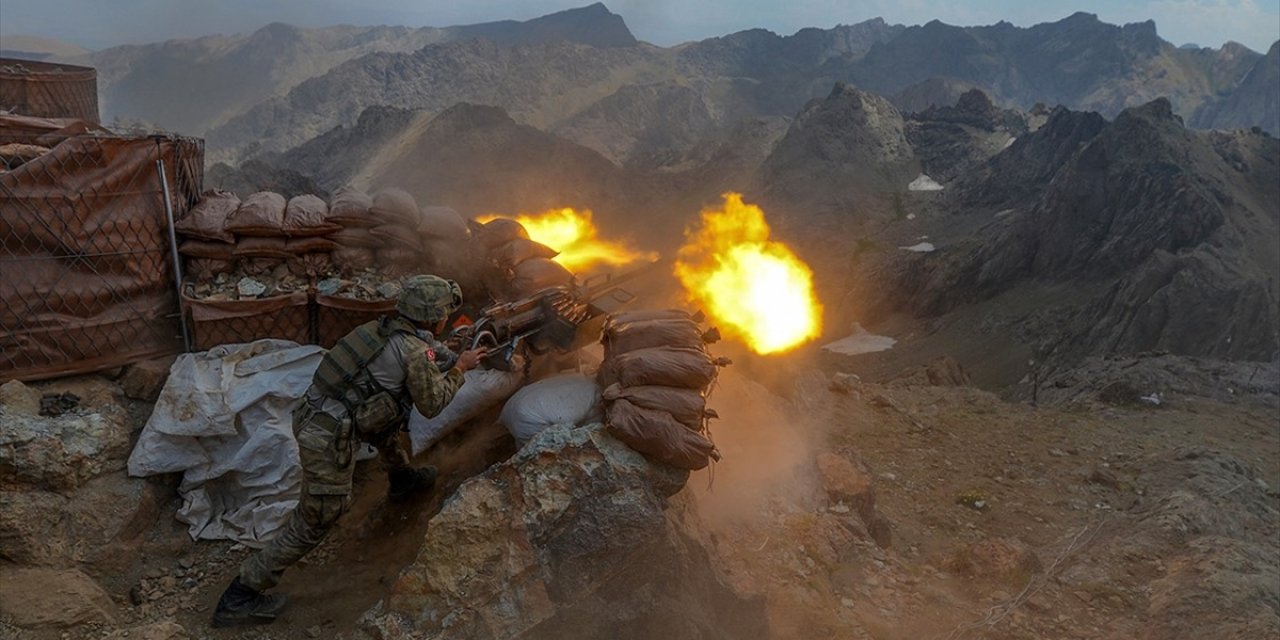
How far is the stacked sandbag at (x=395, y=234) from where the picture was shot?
7398 mm

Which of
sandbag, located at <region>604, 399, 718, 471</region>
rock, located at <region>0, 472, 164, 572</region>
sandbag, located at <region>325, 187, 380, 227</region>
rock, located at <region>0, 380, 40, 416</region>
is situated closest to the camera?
sandbag, located at <region>604, 399, 718, 471</region>

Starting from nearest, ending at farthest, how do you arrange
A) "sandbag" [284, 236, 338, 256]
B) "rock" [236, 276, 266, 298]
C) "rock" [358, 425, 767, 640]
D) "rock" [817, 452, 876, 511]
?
"rock" [358, 425, 767, 640] → "rock" [236, 276, 266, 298] → "sandbag" [284, 236, 338, 256] → "rock" [817, 452, 876, 511]

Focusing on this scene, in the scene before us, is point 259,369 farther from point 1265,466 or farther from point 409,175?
point 409,175

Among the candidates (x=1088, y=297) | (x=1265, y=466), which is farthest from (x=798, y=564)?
(x=1088, y=297)

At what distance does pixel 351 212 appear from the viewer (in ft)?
23.9

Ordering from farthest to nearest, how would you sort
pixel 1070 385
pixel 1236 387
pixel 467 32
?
pixel 467 32, pixel 1070 385, pixel 1236 387

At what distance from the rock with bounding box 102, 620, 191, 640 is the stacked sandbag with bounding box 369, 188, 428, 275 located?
3.79 m

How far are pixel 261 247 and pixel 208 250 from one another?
0.46 m

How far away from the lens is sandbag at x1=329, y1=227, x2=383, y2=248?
24.0 feet

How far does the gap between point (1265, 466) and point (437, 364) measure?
1489 centimetres

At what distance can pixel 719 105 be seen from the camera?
347ft

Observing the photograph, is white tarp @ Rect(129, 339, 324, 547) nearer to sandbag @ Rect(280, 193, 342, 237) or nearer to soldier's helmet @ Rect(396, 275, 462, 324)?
sandbag @ Rect(280, 193, 342, 237)

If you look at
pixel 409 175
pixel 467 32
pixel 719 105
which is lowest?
pixel 409 175

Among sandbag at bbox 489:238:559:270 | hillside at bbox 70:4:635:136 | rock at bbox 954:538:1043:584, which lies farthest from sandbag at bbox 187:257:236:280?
hillside at bbox 70:4:635:136
